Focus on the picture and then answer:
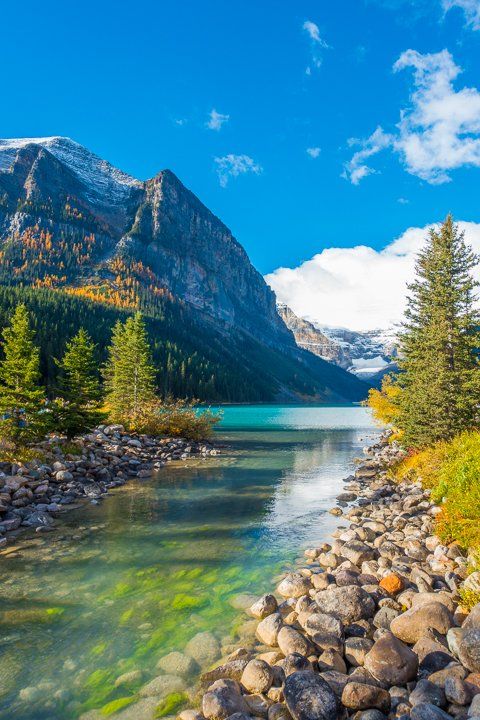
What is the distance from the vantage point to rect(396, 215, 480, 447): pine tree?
24.0 metres

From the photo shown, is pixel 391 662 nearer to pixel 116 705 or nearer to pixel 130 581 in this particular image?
pixel 116 705

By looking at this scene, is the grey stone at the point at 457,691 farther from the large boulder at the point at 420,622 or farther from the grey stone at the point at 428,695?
the large boulder at the point at 420,622

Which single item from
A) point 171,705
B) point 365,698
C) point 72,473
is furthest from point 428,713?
point 72,473

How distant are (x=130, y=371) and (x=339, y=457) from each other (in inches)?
925

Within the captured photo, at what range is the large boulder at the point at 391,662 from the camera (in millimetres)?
→ 6809

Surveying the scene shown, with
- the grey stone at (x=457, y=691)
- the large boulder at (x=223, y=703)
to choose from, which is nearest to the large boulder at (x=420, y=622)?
the grey stone at (x=457, y=691)

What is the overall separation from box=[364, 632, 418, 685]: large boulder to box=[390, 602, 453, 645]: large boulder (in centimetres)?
72

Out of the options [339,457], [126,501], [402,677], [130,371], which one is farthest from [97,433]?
[402,677]

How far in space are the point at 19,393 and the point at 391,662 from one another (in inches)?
818

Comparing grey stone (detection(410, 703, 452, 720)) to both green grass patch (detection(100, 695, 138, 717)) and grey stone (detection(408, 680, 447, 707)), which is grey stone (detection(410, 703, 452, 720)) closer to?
grey stone (detection(408, 680, 447, 707))

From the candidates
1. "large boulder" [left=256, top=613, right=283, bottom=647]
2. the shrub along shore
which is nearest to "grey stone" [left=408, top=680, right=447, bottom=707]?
the shrub along shore

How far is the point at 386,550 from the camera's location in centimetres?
1280

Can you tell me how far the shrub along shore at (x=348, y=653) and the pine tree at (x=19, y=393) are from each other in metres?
16.8

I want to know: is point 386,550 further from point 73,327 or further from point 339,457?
point 73,327
